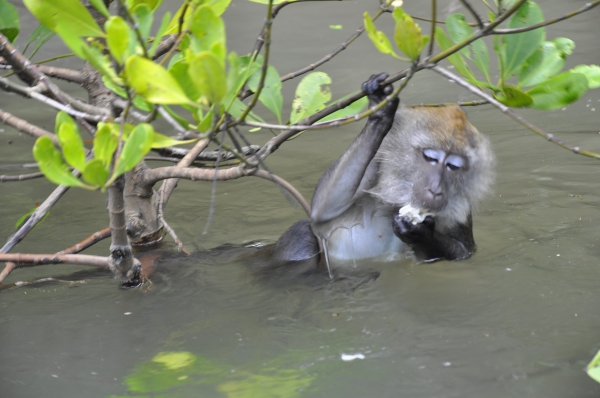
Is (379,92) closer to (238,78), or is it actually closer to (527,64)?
(527,64)

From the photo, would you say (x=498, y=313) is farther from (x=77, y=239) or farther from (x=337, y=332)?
(x=77, y=239)

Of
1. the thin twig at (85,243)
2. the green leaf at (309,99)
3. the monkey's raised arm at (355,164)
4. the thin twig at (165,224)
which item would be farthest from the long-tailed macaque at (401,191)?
the thin twig at (85,243)

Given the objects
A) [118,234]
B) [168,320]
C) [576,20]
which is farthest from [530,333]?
[576,20]

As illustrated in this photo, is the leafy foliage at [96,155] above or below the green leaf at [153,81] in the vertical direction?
below

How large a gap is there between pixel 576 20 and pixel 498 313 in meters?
7.21

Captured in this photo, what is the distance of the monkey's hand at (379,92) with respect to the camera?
2.94m

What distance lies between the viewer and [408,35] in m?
1.90

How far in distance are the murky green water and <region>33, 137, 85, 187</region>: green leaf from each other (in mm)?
1185

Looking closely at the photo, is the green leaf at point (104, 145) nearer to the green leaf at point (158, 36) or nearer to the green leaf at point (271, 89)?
the green leaf at point (158, 36)

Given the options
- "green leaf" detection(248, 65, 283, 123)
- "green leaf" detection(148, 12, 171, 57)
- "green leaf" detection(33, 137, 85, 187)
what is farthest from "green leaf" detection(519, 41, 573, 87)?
"green leaf" detection(33, 137, 85, 187)

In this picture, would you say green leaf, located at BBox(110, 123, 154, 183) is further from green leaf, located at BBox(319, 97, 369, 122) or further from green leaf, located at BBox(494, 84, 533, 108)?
green leaf, located at BBox(319, 97, 369, 122)

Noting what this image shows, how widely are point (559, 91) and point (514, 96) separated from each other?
0.48 ft

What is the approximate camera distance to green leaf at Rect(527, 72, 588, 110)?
2.06 metres

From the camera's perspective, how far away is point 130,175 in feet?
12.9
